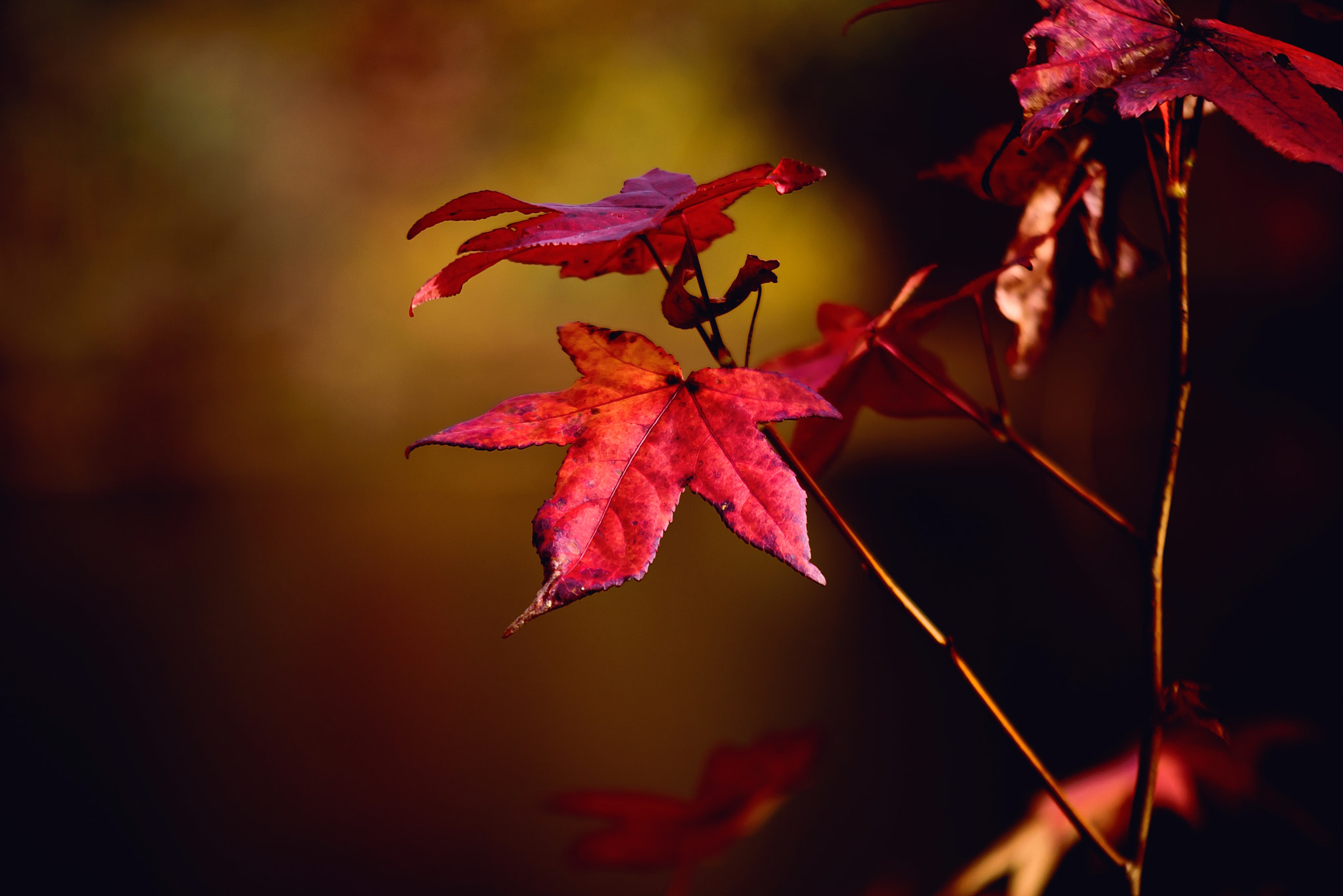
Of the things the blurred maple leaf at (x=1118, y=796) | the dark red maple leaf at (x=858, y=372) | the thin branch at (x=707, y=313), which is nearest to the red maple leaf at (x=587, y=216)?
the thin branch at (x=707, y=313)

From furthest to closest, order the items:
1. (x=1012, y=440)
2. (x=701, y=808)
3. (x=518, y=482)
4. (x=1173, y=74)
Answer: (x=518, y=482) < (x=701, y=808) < (x=1012, y=440) < (x=1173, y=74)

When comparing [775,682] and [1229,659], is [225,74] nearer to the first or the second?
[775,682]

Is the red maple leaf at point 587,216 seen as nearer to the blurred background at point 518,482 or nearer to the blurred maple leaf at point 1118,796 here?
the blurred background at point 518,482

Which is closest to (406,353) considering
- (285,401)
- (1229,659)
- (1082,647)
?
(285,401)

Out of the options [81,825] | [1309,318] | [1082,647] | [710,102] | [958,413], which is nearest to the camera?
[958,413]

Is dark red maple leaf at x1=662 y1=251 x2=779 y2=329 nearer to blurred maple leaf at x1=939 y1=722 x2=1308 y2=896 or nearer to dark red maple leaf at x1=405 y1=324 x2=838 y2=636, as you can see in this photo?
dark red maple leaf at x1=405 y1=324 x2=838 y2=636

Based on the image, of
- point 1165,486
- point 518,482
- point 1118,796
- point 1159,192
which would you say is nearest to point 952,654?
point 1165,486

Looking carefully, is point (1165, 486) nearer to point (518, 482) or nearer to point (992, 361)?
point (992, 361)
